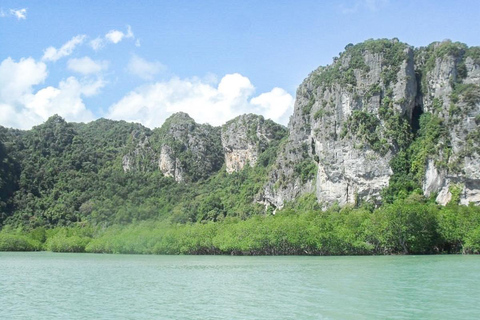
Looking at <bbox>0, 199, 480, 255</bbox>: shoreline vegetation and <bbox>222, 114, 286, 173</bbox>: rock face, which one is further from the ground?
<bbox>222, 114, 286, 173</bbox>: rock face

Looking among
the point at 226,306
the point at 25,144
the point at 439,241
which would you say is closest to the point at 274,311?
the point at 226,306

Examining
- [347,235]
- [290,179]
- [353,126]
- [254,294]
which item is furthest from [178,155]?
[254,294]

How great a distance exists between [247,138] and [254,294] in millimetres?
145314

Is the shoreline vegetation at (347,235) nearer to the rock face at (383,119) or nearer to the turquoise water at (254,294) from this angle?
the rock face at (383,119)

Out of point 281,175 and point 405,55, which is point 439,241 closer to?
point 405,55

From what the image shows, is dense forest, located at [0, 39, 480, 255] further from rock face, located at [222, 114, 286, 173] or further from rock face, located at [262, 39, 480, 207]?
rock face, located at [222, 114, 286, 173]

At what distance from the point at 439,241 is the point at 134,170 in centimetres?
13141

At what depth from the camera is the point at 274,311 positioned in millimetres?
27594

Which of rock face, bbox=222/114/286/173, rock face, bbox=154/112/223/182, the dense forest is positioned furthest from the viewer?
rock face, bbox=154/112/223/182

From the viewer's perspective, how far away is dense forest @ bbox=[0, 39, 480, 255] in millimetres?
80188

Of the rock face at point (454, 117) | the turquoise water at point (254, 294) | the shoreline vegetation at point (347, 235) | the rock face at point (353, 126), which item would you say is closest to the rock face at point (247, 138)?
the rock face at point (353, 126)

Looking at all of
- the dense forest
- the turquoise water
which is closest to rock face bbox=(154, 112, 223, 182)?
the dense forest

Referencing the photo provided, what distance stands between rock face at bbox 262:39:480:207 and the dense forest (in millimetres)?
300

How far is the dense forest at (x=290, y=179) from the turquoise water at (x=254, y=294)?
3088 centimetres
